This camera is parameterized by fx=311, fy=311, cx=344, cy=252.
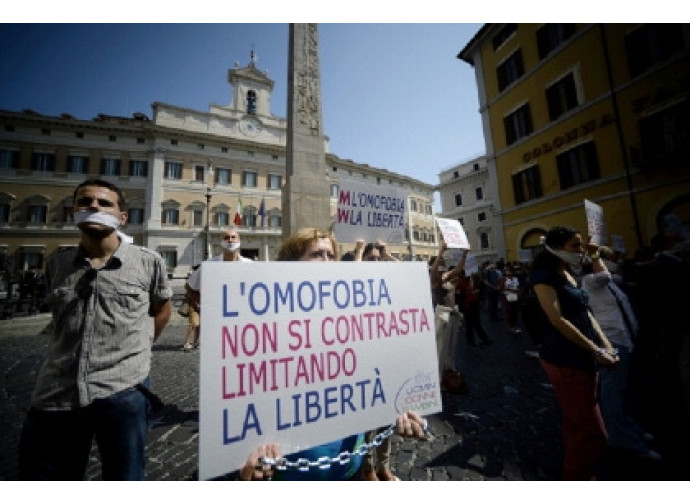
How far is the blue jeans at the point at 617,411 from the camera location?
2.35 meters

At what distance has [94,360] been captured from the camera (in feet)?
4.55

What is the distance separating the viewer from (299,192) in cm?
670

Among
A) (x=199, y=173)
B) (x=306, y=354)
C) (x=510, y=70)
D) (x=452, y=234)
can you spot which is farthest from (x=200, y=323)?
(x=199, y=173)

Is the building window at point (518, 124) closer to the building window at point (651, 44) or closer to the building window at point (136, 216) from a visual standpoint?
the building window at point (651, 44)

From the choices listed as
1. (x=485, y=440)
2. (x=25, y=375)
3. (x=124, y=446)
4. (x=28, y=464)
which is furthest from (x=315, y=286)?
(x=25, y=375)

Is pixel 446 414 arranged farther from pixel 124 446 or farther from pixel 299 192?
pixel 299 192

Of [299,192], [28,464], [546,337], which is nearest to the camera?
[28,464]

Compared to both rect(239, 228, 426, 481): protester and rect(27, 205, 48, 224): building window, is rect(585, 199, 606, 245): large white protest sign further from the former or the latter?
rect(27, 205, 48, 224): building window

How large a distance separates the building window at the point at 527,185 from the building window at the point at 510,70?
15.5 ft

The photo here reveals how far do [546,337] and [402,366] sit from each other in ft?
4.24

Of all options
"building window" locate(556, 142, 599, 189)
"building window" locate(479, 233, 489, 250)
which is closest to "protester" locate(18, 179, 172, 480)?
"building window" locate(556, 142, 599, 189)

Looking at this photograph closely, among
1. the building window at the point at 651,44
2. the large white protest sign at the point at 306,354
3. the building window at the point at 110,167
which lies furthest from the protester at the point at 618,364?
the building window at the point at 110,167

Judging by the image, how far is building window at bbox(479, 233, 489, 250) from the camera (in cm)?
3241

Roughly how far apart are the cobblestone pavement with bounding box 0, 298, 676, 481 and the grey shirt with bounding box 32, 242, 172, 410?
138cm
